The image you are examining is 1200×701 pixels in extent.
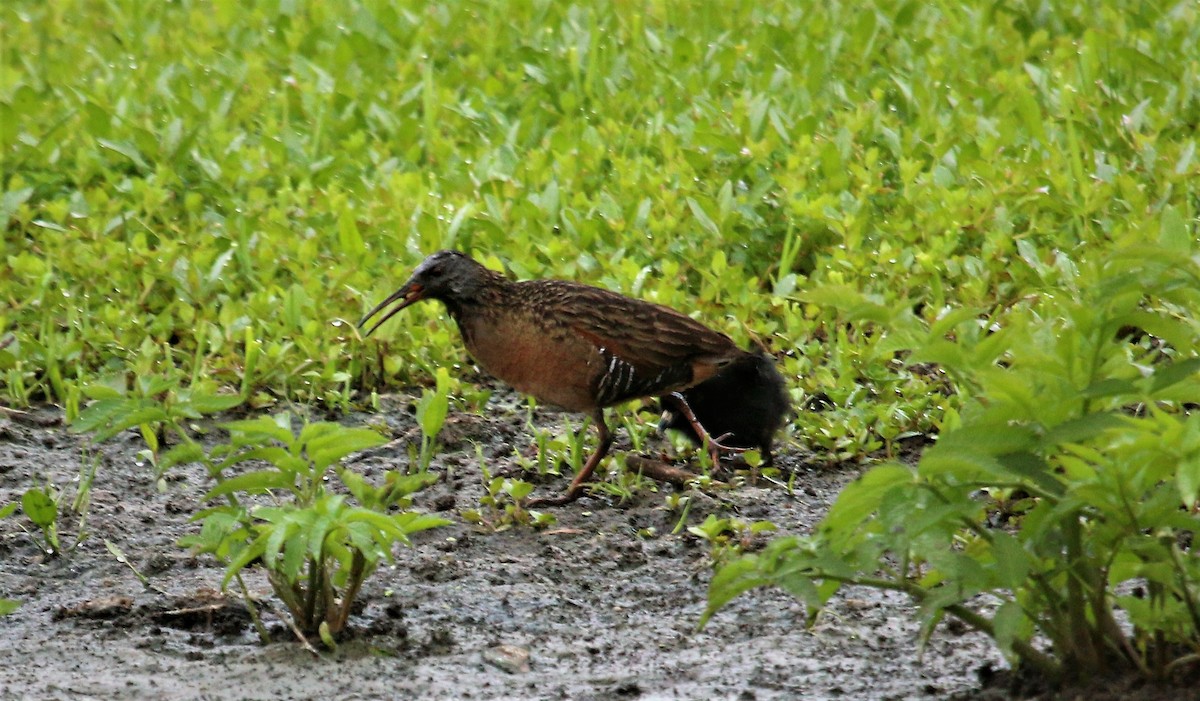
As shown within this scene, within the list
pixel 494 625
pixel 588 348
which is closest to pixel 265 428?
pixel 494 625

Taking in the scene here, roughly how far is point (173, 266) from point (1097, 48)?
177 inches

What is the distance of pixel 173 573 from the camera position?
481 centimetres

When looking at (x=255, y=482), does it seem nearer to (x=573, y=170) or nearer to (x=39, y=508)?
(x=39, y=508)

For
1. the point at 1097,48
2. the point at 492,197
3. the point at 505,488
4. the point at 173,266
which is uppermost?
the point at 1097,48

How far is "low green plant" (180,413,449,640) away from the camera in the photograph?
3818 millimetres

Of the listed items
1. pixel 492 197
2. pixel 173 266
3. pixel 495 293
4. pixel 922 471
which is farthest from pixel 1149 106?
pixel 922 471

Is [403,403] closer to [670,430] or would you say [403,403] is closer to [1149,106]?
[670,430]

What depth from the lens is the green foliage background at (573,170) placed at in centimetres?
623

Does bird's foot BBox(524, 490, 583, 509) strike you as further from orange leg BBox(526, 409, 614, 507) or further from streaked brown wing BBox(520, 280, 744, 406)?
streaked brown wing BBox(520, 280, 744, 406)

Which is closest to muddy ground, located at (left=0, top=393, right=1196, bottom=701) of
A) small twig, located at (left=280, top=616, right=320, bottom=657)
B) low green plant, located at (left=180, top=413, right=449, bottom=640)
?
small twig, located at (left=280, top=616, right=320, bottom=657)

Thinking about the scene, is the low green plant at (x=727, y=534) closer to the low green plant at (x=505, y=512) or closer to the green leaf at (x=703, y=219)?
the low green plant at (x=505, y=512)

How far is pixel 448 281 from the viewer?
224 inches

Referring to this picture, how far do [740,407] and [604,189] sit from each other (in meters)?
1.93

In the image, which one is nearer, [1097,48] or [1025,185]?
[1025,185]
